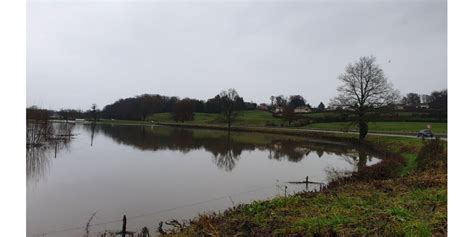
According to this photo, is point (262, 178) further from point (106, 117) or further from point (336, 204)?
point (106, 117)

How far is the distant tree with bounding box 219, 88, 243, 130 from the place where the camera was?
64625mm

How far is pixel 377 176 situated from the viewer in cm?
1164

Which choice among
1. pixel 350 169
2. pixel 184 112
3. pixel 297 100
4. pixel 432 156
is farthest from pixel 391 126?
pixel 297 100

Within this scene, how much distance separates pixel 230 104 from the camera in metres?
65.2

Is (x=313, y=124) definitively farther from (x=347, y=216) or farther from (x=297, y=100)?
(x=297, y=100)

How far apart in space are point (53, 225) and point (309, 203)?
5932 mm

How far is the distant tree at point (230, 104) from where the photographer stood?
6462 centimetres

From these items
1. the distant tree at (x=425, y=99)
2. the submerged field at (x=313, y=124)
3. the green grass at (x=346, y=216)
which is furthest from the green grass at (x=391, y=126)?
the green grass at (x=346, y=216)

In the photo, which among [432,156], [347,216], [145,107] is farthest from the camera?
[145,107]

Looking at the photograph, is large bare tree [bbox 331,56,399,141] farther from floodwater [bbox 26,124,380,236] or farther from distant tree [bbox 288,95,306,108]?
distant tree [bbox 288,95,306,108]

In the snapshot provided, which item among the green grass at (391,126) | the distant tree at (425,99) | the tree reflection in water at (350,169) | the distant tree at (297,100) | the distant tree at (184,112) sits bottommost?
the tree reflection in water at (350,169)

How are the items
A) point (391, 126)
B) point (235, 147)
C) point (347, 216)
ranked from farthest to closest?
1. point (391, 126)
2. point (235, 147)
3. point (347, 216)

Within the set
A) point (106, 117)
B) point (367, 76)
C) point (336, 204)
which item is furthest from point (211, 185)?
point (106, 117)

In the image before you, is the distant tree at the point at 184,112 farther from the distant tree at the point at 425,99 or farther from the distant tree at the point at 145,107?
the distant tree at the point at 425,99
